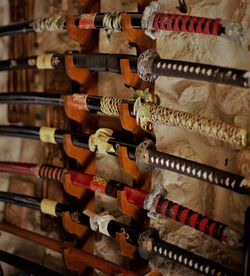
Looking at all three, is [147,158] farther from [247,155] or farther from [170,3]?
[170,3]

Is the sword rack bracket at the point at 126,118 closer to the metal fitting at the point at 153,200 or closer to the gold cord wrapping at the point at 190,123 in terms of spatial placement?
the gold cord wrapping at the point at 190,123

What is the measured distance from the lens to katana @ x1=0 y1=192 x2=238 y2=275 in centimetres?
118

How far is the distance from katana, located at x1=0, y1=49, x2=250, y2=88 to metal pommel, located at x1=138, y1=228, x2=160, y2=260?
45cm

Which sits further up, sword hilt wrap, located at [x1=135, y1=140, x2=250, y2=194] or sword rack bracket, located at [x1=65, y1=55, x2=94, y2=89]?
sword rack bracket, located at [x1=65, y1=55, x2=94, y2=89]

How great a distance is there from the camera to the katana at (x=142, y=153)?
3.65ft

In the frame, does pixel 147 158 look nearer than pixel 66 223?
Yes

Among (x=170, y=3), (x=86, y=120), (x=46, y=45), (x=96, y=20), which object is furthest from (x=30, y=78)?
(x=170, y=3)

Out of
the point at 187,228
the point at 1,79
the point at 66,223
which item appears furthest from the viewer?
the point at 1,79

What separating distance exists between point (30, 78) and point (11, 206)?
56cm

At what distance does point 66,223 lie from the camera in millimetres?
1573

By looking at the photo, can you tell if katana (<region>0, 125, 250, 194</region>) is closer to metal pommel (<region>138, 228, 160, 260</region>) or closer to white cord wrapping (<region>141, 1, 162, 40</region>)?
metal pommel (<region>138, 228, 160, 260</region>)

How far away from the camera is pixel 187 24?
1135mm

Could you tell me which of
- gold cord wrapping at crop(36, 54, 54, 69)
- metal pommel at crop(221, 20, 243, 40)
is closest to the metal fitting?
metal pommel at crop(221, 20, 243, 40)

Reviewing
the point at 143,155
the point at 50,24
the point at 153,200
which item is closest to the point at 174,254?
the point at 153,200
